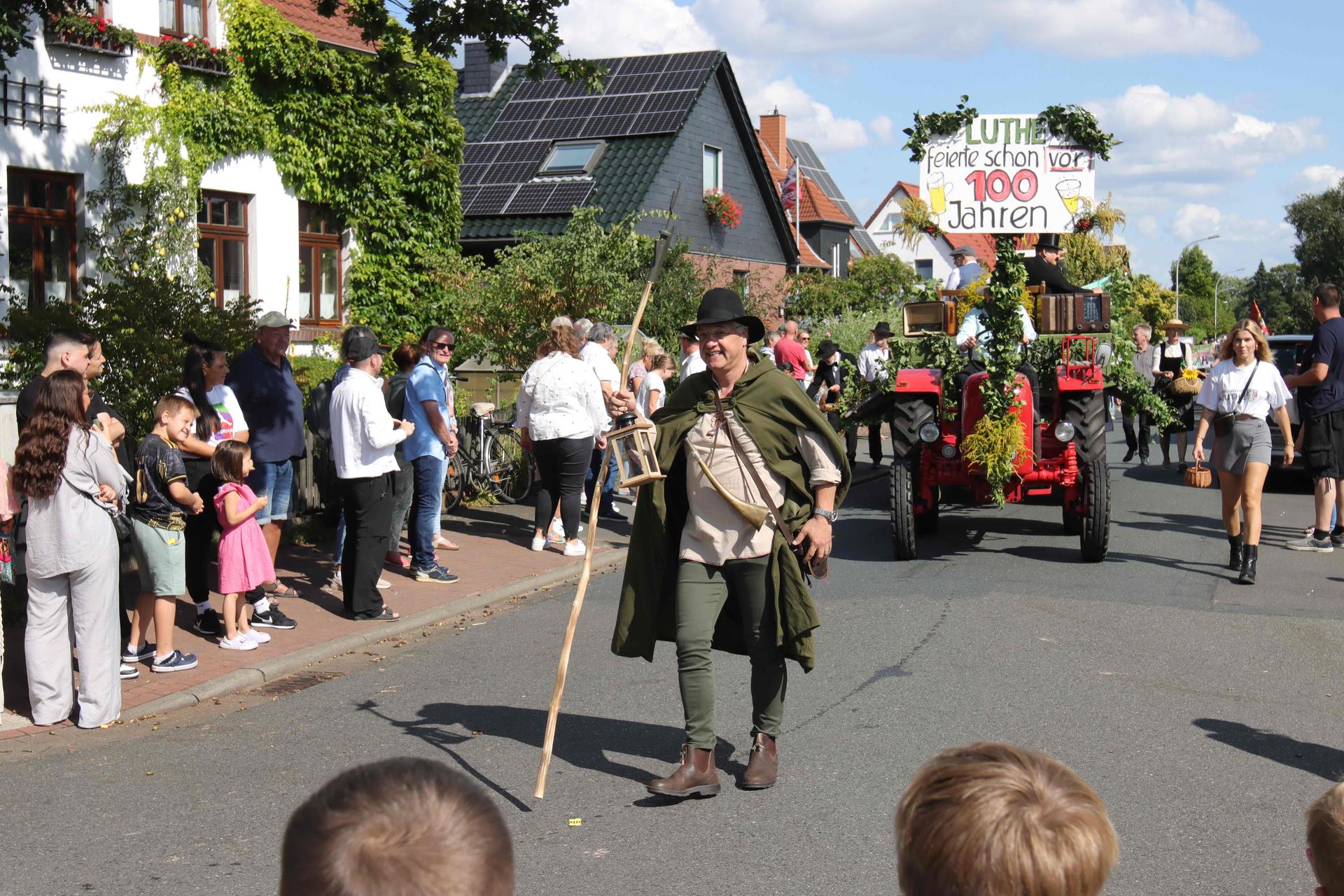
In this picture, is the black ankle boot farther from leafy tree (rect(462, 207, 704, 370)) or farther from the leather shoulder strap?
leafy tree (rect(462, 207, 704, 370))

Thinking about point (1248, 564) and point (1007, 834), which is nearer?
point (1007, 834)

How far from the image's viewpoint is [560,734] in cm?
618

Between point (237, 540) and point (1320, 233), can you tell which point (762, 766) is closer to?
point (237, 540)

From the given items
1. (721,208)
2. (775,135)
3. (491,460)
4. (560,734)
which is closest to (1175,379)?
(491,460)

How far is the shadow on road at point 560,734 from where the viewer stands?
5730 mm

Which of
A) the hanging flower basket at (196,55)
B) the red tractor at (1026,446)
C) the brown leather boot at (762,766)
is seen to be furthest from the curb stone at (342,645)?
the hanging flower basket at (196,55)

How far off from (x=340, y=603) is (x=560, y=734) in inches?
139

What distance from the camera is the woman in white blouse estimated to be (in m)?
10.7

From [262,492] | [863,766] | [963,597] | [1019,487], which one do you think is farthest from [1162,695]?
[262,492]

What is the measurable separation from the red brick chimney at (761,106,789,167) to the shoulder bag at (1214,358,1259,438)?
4578 cm

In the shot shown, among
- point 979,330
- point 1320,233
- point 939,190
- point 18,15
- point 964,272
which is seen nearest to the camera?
point 18,15

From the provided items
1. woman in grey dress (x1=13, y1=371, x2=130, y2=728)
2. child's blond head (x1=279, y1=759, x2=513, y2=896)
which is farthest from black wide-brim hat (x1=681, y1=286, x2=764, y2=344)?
child's blond head (x1=279, y1=759, x2=513, y2=896)

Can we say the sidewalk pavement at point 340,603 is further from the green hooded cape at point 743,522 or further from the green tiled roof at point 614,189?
the green tiled roof at point 614,189

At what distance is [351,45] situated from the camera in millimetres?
19875
